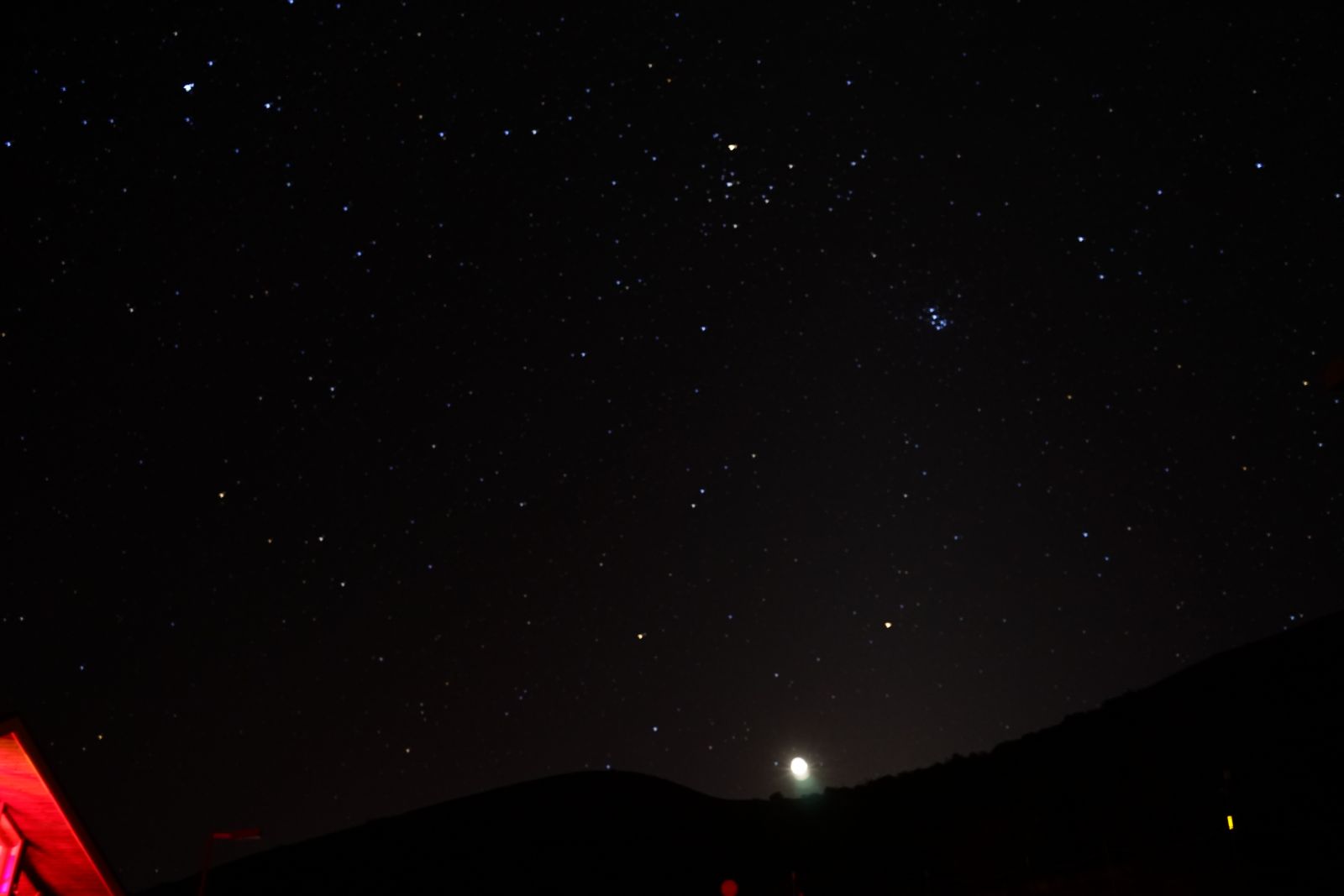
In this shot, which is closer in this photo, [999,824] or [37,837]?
[37,837]

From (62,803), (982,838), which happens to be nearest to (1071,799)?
(982,838)

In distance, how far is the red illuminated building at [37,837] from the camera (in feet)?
36.0

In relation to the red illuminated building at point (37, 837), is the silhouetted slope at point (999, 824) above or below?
below

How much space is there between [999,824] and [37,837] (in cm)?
2083

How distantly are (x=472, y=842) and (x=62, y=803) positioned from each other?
26.4 m

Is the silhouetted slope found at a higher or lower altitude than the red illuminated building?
lower

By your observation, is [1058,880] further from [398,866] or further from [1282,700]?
[398,866]

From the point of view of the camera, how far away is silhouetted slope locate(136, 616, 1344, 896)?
47.0 feet

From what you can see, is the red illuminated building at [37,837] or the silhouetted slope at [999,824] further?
the silhouetted slope at [999,824]

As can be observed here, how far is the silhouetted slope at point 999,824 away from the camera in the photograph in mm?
14328

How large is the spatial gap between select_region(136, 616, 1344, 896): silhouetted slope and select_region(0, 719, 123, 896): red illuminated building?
621 inches

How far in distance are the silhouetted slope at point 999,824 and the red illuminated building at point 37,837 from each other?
1577 centimetres

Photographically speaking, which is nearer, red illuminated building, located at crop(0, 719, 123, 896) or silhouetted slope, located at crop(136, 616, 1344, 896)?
red illuminated building, located at crop(0, 719, 123, 896)

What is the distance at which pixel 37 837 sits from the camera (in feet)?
39.2
